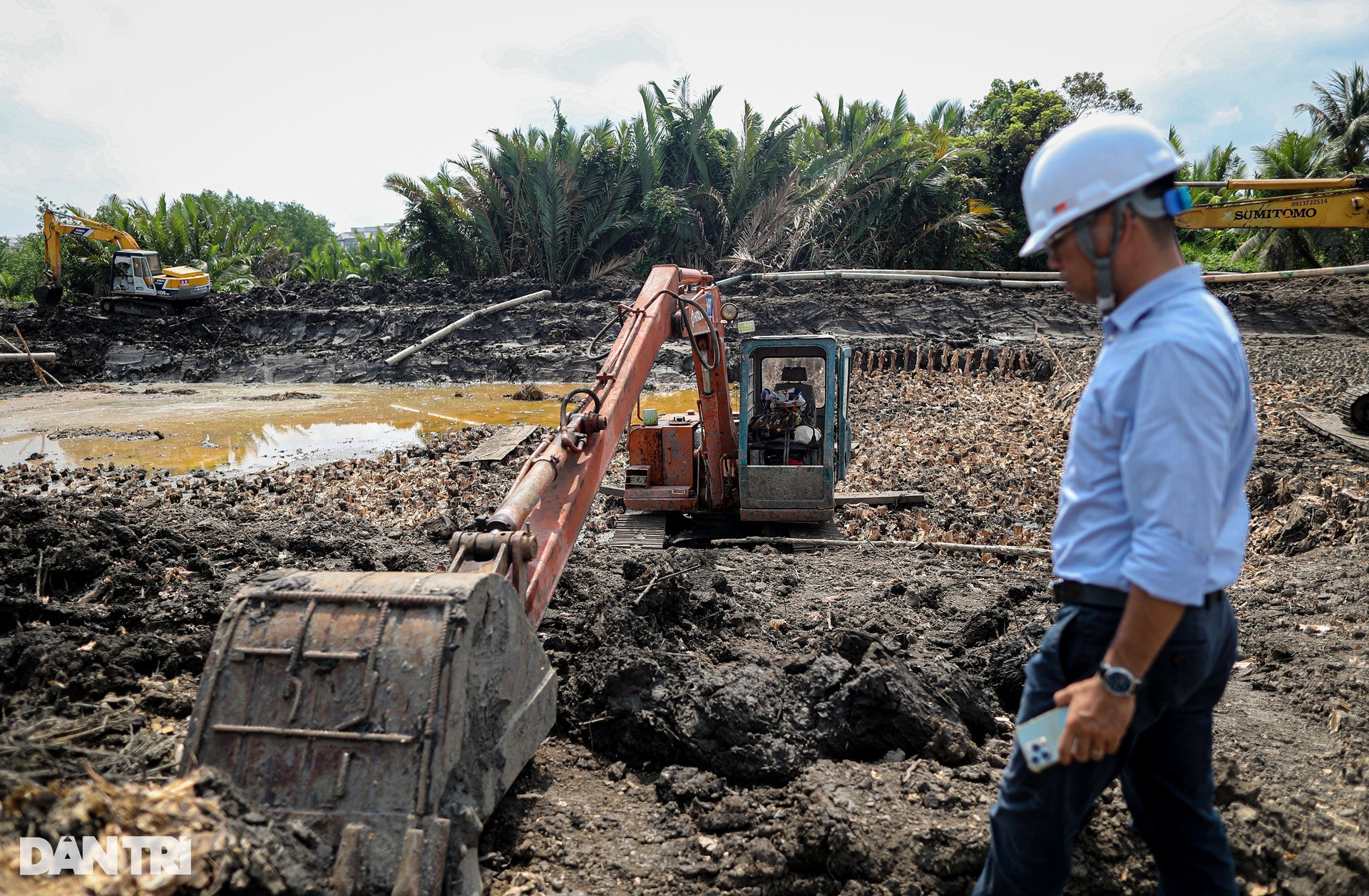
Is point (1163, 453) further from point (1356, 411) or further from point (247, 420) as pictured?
point (247, 420)

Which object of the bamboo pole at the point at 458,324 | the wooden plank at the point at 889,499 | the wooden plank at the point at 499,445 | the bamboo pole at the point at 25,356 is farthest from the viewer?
the bamboo pole at the point at 458,324

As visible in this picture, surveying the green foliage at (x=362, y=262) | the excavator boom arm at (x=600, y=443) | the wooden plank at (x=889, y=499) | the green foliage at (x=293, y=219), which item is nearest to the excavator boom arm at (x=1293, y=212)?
the wooden plank at (x=889, y=499)

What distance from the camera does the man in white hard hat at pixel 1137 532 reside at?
5.40 ft

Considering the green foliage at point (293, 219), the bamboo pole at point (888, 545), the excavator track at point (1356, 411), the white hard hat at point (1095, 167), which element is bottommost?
the bamboo pole at point (888, 545)

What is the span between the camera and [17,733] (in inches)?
102

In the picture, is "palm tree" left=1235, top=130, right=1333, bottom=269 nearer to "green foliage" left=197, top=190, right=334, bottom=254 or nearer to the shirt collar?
the shirt collar

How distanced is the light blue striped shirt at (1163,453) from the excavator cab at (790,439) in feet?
17.5

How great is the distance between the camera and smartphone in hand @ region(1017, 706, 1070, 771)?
180cm

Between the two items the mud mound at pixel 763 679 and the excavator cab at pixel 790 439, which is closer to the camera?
the mud mound at pixel 763 679

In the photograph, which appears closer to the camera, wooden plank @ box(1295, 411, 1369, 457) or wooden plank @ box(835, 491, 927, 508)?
wooden plank @ box(835, 491, 927, 508)

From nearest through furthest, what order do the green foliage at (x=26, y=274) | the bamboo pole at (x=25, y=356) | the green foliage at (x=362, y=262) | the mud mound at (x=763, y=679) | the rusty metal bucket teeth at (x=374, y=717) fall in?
the rusty metal bucket teeth at (x=374, y=717) < the mud mound at (x=763, y=679) < the bamboo pole at (x=25, y=356) < the green foliage at (x=362, y=262) < the green foliage at (x=26, y=274)

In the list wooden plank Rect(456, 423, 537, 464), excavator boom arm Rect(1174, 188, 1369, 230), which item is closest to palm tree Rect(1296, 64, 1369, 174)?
excavator boom arm Rect(1174, 188, 1369, 230)

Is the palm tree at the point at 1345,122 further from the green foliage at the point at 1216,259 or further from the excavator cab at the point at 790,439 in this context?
the excavator cab at the point at 790,439

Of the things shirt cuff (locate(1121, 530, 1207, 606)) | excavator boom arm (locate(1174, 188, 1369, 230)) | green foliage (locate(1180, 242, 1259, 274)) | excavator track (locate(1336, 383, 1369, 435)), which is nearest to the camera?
shirt cuff (locate(1121, 530, 1207, 606))
